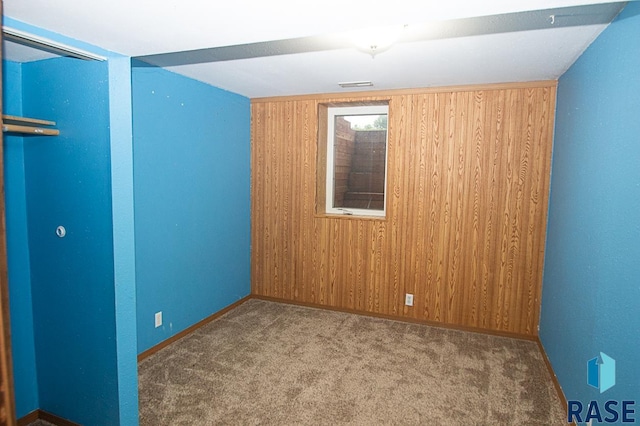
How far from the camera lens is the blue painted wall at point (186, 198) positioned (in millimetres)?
2799

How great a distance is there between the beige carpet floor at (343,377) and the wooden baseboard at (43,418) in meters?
0.39

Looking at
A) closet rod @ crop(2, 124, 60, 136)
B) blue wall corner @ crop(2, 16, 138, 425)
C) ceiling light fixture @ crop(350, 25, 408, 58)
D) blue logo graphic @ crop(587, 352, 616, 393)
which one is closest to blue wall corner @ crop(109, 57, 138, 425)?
blue wall corner @ crop(2, 16, 138, 425)

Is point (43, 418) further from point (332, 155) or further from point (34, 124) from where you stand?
point (332, 155)

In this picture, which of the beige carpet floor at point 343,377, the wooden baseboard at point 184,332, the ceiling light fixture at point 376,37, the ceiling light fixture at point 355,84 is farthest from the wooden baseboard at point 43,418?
the ceiling light fixture at point 355,84

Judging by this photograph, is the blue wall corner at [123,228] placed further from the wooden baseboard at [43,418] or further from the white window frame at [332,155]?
the white window frame at [332,155]

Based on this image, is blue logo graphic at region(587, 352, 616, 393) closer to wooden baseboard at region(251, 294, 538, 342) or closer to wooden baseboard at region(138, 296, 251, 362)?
wooden baseboard at region(251, 294, 538, 342)

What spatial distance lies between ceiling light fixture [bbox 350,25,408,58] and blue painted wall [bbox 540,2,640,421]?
1.04m

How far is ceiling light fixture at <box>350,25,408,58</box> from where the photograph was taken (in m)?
2.01

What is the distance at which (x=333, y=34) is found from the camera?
83.7 inches

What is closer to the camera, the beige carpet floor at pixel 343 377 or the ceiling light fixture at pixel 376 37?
the ceiling light fixture at pixel 376 37

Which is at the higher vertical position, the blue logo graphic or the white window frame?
the white window frame

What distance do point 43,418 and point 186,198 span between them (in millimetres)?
1751

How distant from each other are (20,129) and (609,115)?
2874 millimetres

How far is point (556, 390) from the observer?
2.50 m
